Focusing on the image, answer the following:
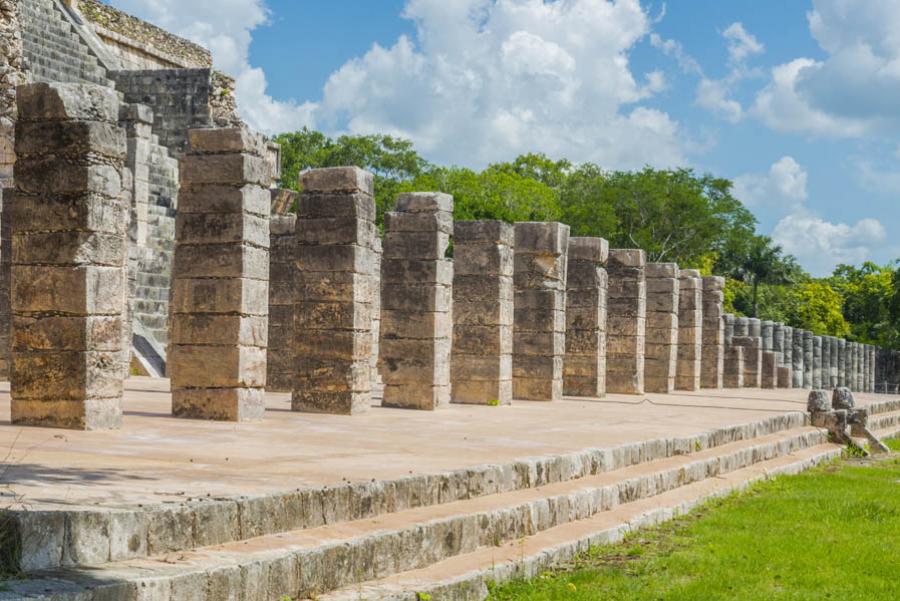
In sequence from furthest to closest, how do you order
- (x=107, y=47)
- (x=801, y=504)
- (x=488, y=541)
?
(x=107, y=47) < (x=801, y=504) < (x=488, y=541)

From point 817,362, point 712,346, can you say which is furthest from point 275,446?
point 817,362

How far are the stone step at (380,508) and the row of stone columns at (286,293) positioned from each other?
12.0 feet

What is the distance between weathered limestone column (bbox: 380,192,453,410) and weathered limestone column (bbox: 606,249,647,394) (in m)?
7.81

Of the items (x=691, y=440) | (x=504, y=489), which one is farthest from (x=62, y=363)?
(x=691, y=440)

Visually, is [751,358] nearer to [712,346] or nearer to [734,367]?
[734,367]

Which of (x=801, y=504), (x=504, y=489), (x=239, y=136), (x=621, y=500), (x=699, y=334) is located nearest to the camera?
(x=504, y=489)

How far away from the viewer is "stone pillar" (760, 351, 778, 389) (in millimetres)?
33656

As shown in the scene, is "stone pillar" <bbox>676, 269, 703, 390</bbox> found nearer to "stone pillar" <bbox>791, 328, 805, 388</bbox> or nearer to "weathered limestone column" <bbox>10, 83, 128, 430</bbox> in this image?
"stone pillar" <bbox>791, 328, 805, 388</bbox>

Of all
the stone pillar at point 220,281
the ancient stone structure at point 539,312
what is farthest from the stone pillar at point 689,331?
the stone pillar at point 220,281

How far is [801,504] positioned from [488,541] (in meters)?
4.18

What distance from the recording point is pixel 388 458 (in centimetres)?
861

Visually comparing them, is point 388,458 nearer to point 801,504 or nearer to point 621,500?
point 621,500

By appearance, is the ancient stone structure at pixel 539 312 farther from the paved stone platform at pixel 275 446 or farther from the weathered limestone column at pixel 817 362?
the weathered limestone column at pixel 817 362

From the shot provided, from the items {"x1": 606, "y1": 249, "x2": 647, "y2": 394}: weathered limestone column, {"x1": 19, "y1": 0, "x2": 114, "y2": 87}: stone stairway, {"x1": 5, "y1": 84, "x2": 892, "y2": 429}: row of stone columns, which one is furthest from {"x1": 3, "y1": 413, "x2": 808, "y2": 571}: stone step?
{"x1": 19, "y1": 0, "x2": 114, "y2": 87}: stone stairway
